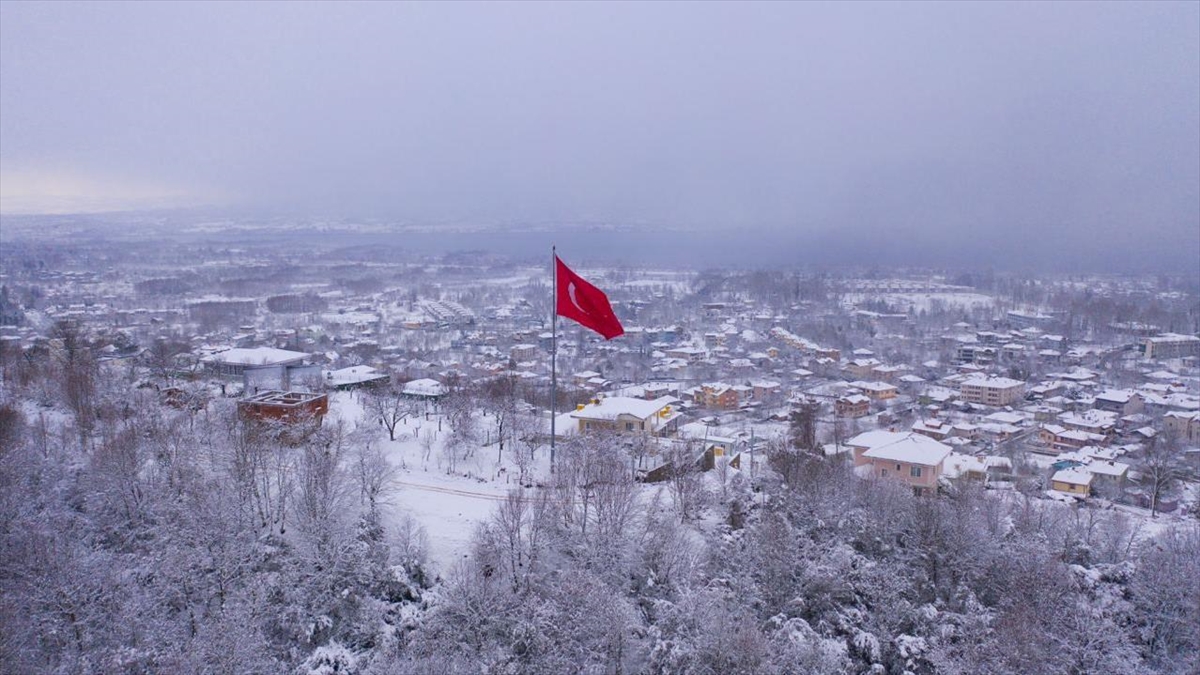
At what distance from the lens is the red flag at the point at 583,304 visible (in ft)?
40.5

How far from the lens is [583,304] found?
40.7 feet

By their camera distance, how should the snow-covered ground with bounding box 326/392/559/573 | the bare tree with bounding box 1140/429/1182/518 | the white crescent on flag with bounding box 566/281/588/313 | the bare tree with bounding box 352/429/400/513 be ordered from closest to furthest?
the snow-covered ground with bounding box 326/392/559/573 → the white crescent on flag with bounding box 566/281/588/313 → the bare tree with bounding box 352/429/400/513 → the bare tree with bounding box 1140/429/1182/518

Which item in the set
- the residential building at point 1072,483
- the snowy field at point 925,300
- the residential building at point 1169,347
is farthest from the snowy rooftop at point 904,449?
the snowy field at point 925,300

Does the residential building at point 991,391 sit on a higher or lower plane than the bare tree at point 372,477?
lower

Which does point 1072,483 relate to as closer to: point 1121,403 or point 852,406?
point 852,406

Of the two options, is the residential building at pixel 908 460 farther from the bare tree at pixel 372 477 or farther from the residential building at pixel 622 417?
the bare tree at pixel 372 477

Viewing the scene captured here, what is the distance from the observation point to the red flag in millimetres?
12344

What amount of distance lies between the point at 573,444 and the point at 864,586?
6502mm

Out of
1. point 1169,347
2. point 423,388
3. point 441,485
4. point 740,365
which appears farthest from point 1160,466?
point 1169,347

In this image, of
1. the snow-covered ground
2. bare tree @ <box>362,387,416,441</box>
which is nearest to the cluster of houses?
bare tree @ <box>362,387,416,441</box>

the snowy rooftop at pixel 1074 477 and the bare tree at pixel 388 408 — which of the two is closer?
the bare tree at pixel 388 408

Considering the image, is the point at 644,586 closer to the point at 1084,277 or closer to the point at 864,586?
the point at 864,586

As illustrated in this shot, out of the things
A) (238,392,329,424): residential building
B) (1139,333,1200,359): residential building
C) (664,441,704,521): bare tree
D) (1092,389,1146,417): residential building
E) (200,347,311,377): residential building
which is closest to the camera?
(664,441,704,521): bare tree

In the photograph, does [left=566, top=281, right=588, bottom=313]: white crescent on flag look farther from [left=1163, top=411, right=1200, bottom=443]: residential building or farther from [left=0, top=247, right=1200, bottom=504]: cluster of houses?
[left=1163, top=411, right=1200, bottom=443]: residential building
